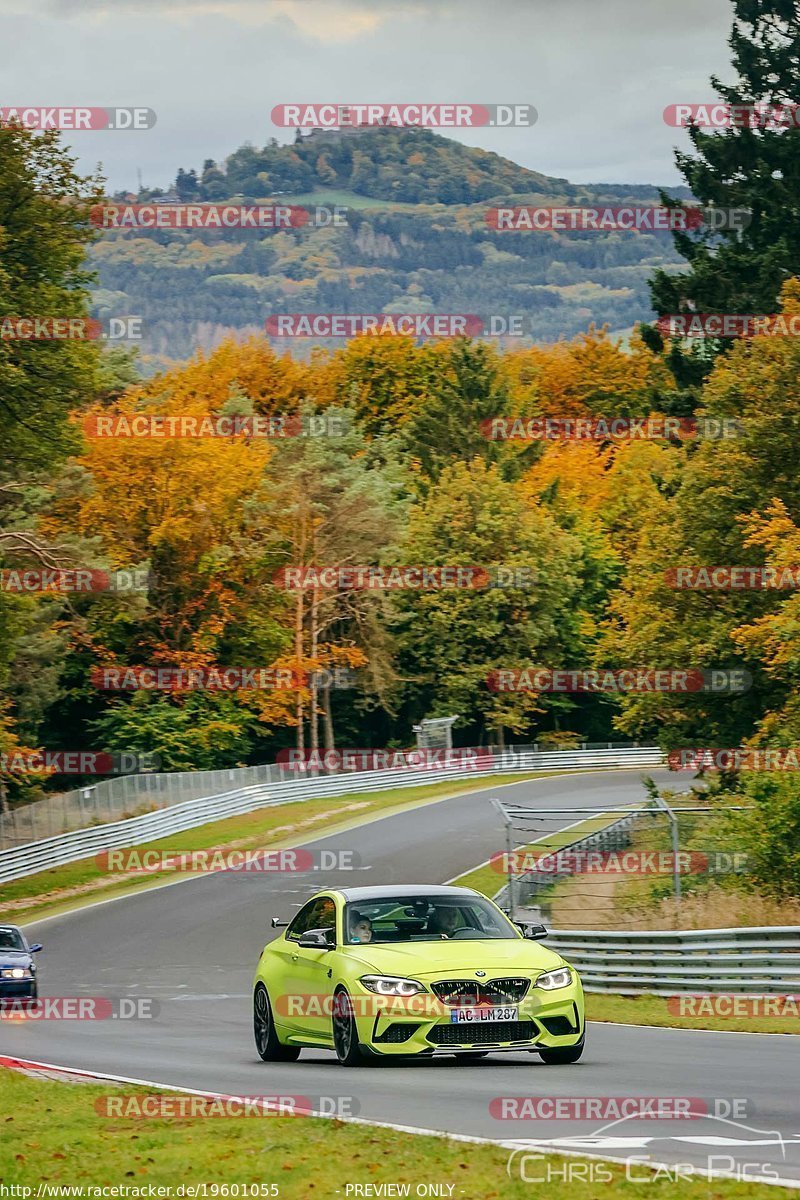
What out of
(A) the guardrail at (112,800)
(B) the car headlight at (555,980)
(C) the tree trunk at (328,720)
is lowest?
(C) the tree trunk at (328,720)

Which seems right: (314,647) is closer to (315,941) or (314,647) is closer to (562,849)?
(562,849)

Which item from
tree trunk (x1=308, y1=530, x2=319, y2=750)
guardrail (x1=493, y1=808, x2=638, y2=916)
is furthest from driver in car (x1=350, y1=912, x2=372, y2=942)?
tree trunk (x1=308, y1=530, x2=319, y2=750)

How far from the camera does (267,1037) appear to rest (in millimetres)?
15914

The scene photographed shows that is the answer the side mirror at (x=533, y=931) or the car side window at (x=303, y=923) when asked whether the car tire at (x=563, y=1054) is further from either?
the car side window at (x=303, y=923)

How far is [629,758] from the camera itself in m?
83.3

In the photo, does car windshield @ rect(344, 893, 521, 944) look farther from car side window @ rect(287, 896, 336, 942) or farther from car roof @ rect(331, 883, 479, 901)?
car side window @ rect(287, 896, 336, 942)

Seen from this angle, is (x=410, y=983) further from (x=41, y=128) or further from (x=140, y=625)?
(x=140, y=625)

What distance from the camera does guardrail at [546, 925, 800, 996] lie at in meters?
21.5

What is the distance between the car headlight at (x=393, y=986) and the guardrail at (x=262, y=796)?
36.5 meters

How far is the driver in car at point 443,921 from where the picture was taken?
15031 mm

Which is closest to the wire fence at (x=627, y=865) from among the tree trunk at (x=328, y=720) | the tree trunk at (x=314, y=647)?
the tree trunk at (x=314, y=647)

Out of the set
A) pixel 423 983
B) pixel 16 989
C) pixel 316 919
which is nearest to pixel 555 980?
Answer: pixel 423 983

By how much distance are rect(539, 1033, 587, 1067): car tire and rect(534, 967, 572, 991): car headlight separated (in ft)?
1.59

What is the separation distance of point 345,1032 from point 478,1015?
112cm
